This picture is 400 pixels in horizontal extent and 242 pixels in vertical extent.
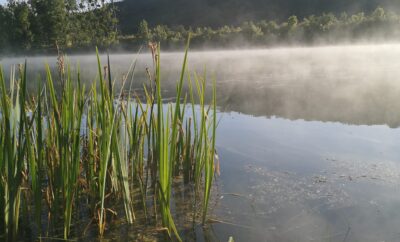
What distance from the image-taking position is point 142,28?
68500 mm

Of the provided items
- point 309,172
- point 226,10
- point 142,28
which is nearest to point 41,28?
point 142,28

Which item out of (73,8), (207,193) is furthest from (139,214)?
(73,8)

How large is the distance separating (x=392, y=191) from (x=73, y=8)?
7535cm

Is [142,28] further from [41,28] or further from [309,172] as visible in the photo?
[309,172]

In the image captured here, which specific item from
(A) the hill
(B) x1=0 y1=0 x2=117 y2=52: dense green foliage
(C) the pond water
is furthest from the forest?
(A) the hill

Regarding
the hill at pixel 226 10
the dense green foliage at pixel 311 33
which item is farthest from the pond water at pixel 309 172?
the hill at pixel 226 10

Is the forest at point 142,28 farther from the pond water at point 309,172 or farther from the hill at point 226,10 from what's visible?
the hill at point 226,10

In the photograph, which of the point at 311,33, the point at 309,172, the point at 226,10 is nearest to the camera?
the point at 309,172

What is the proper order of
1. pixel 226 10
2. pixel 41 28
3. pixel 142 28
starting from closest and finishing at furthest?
1. pixel 41 28
2. pixel 142 28
3. pixel 226 10

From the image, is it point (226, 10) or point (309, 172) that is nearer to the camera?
point (309, 172)

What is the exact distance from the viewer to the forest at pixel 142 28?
5300cm

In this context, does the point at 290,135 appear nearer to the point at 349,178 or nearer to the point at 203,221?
the point at 349,178

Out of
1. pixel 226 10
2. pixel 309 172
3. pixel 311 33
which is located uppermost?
pixel 226 10

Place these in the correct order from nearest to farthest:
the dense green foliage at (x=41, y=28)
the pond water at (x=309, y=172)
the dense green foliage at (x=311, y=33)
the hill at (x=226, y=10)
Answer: the pond water at (x=309, y=172) < the dense green foliage at (x=311, y=33) < the dense green foliage at (x=41, y=28) < the hill at (x=226, y=10)
